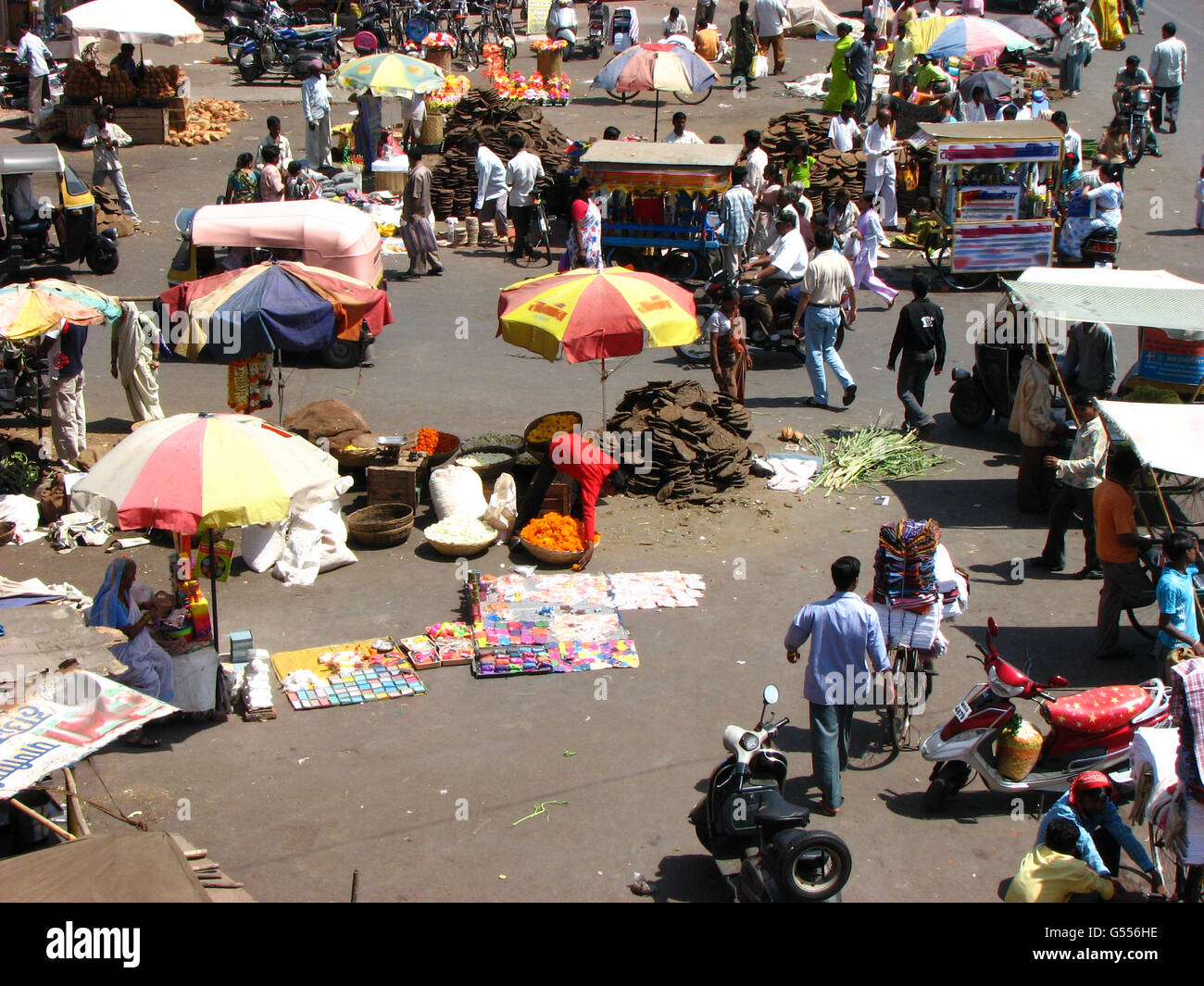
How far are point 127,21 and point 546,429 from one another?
49.1 feet

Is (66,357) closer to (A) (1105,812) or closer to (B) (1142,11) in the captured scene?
(A) (1105,812)

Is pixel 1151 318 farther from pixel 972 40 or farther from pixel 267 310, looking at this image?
pixel 972 40

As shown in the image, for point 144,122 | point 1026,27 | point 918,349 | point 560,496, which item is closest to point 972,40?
point 1026,27

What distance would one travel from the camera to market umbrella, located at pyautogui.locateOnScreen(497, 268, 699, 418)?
36.3 feet

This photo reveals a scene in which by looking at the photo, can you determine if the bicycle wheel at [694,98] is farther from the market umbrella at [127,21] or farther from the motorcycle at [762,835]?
the motorcycle at [762,835]

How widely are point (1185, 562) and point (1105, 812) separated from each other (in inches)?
90.2

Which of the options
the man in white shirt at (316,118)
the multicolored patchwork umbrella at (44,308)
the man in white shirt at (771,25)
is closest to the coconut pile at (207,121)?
the man in white shirt at (316,118)

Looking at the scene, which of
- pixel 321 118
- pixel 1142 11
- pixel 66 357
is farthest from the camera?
pixel 1142 11

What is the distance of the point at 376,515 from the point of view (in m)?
11.5

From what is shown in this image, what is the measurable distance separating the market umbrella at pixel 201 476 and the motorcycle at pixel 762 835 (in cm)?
338

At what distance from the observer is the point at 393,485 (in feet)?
38.2

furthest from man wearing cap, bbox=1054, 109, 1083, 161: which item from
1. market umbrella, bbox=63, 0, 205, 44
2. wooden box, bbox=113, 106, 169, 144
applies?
wooden box, bbox=113, 106, 169, 144

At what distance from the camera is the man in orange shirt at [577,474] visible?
11.1m

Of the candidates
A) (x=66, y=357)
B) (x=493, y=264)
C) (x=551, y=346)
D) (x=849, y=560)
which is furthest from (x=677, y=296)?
(x=493, y=264)
